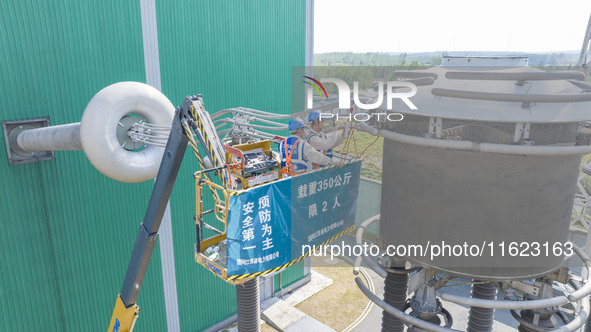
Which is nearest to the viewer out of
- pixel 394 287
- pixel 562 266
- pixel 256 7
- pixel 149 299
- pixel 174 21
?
pixel 562 266

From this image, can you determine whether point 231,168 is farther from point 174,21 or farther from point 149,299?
point 149,299

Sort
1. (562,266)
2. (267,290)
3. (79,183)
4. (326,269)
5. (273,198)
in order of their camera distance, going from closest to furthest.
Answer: (562,266), (273,198), (79,183), (267,290), (326,269)

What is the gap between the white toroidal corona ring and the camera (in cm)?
798

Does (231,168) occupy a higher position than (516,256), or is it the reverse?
(231,168)

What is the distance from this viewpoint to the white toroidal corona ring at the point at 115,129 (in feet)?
26.2

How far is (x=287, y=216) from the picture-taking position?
817 centimetres

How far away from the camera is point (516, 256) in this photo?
6.29m

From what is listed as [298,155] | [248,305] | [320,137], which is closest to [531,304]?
[320,137]

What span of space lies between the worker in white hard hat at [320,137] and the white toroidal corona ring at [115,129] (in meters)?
3.44

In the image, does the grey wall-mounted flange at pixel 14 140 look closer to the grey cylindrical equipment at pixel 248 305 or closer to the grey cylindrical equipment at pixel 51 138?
the grey cylindrical equipment at pixel 51 138

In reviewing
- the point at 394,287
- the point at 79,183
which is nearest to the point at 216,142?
the point at 394,287

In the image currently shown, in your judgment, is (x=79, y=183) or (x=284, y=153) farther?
(x=79, y=183)

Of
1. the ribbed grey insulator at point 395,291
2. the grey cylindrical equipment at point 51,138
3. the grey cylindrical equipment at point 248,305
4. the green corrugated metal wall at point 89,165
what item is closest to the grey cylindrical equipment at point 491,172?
the ribbed grey insulator at point 395,291

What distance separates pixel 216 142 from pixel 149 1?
661 centimetres
